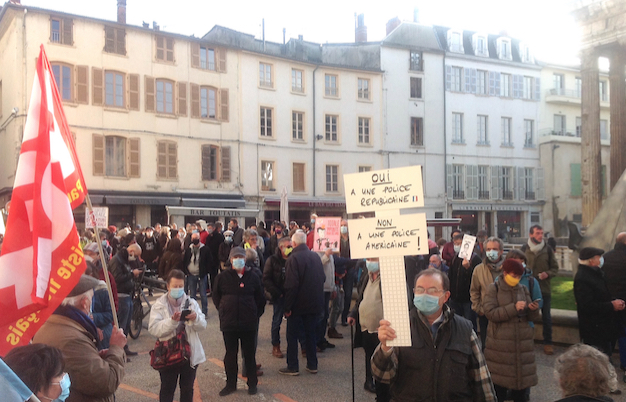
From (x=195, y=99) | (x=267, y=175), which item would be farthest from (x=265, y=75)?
(x=267, y=175)

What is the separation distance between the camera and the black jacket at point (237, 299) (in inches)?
250

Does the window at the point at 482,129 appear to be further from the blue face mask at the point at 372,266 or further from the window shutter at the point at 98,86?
the blue face mask at the point at 372,266

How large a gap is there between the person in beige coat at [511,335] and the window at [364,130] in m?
28.8

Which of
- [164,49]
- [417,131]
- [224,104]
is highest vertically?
[164,49]

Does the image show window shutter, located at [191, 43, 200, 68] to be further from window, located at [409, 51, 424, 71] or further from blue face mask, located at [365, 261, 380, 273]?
blue face mask, located at [365, 261, 380, 273]

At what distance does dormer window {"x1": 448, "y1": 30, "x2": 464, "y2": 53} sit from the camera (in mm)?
38031

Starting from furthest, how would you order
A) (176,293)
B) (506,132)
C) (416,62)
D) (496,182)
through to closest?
(506,132) → (496,182) → (416,62) → (176,293)

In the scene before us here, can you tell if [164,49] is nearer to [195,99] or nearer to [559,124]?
[195,99]

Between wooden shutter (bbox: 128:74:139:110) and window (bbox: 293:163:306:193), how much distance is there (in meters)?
9.47

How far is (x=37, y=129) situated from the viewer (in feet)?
12.6

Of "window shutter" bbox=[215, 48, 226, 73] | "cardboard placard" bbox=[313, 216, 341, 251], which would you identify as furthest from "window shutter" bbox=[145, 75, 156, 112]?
"cardboard placard" bbox=[313, 216, 341, 251]

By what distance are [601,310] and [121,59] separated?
25239 millimetres

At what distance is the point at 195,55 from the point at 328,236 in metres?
21.8

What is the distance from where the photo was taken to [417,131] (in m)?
35.8
